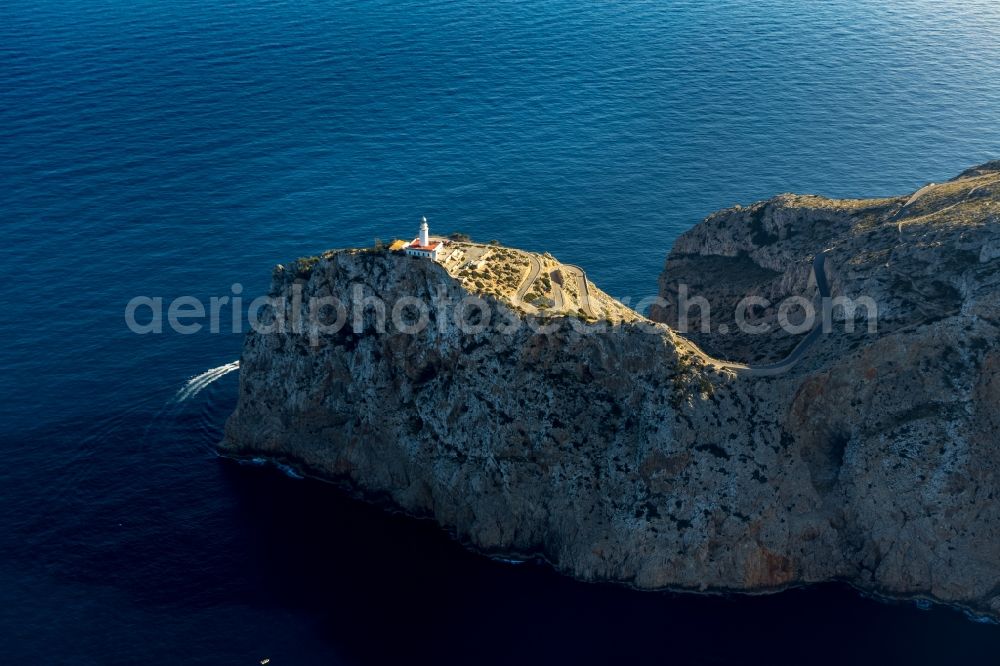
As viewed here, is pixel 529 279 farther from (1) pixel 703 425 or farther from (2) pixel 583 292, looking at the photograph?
(1) pixel 703 425

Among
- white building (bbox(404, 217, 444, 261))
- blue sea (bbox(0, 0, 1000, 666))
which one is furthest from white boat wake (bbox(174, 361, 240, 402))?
white building (bbox(404, 217, 444, 261))

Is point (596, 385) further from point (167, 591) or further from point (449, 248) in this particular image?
point (167, 591)

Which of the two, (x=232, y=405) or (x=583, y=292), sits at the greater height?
(x=583, y=292)

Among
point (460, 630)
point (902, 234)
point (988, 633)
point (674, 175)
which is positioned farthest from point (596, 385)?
point (674, 175)

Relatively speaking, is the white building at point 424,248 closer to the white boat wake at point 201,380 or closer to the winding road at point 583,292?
the winding road at point 583,292

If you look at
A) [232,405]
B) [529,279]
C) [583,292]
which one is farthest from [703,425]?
[232,405]

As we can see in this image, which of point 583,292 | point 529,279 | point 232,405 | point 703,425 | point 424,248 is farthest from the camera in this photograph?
point 232,405

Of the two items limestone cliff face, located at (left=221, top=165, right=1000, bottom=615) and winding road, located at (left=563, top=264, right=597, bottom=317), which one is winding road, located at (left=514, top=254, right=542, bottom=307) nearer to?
limestone cliff face, located at (left=221, top=165, right=1000, bottom=615)

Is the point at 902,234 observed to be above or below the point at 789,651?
above
